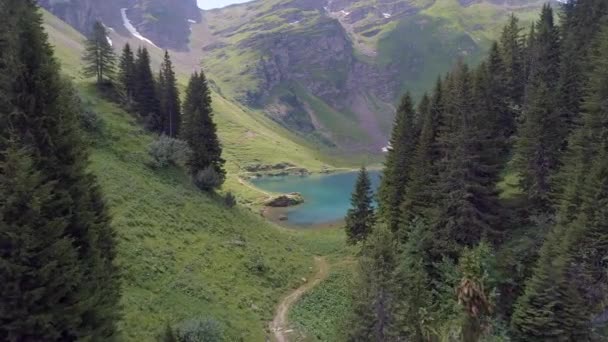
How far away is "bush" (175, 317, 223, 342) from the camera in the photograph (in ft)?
85.7

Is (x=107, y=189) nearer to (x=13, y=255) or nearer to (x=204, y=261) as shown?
(x=204, y=261)

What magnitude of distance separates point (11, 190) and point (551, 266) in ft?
96.5

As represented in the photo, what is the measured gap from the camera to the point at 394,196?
5334 cm

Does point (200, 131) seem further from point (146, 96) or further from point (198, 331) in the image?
point (198, 331)

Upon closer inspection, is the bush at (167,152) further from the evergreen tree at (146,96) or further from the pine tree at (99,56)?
the pine tree at (99,56)

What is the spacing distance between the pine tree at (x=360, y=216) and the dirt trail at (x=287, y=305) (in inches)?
215

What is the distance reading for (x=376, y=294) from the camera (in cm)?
2430

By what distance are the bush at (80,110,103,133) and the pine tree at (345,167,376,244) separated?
34668 mm

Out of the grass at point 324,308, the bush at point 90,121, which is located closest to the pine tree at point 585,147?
the grass at point 324,308

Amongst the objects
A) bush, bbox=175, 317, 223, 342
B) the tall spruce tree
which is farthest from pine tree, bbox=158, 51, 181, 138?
the tall spruce tree

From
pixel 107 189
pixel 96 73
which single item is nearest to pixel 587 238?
pixel 107 189

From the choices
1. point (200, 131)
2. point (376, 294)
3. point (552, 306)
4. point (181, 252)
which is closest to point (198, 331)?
point (376, 294)

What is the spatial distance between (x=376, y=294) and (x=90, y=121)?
45.7 meters

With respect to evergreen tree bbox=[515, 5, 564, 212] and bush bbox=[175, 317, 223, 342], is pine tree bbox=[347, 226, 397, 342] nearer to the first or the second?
bush bbox=[175, 317, 223, 342]
